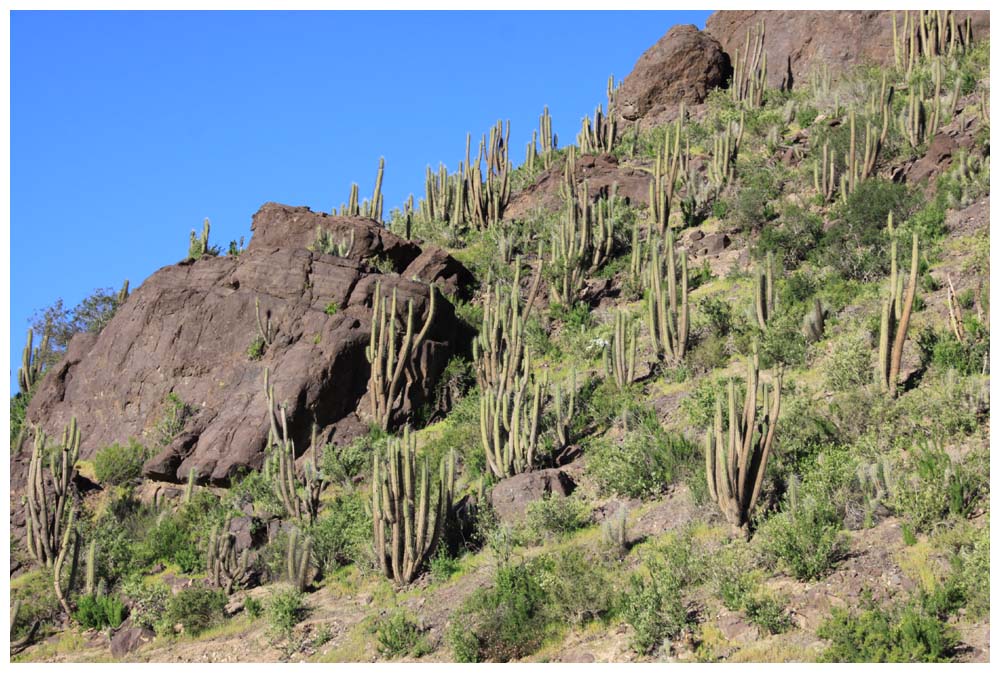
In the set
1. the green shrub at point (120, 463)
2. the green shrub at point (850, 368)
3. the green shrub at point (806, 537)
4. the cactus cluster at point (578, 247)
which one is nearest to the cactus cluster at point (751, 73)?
the cactus cluster at point (578, 247)

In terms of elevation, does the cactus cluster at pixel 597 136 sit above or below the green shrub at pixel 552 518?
above

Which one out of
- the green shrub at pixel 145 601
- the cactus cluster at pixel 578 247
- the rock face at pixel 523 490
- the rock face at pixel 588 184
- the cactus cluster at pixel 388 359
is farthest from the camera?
the rock face at pixel 588 184

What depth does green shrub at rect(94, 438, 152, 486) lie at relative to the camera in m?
22.4

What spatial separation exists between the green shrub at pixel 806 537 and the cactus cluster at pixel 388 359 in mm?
10014

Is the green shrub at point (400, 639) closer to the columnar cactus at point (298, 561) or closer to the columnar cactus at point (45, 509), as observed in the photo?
the columnar cactus at point (298, 561)

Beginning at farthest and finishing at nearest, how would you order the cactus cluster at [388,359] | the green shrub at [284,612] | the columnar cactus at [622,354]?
the cactus cluster at [388,359] → the columnar cactus at [622,354] → the green shrub at [284,612]

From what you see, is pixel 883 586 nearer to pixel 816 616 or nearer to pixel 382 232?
pixel 816 616

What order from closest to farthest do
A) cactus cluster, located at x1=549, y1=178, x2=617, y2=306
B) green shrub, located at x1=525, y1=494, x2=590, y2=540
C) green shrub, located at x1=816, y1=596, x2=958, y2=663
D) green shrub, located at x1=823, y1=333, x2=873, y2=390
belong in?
green shrub, located at x1=816, y1=596, x2=958, y2=663 < green shrub, located at x1=525, y1=494, x2=590, y2=540 < green shrub, located at x1=823, y1=333, x2=873, y2=390 < cactus cluster, located at x1=549, y1=178, x2=617, y2=306

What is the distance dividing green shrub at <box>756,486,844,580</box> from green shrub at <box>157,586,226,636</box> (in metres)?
7.99

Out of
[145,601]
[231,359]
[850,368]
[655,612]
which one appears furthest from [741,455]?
[231,359]

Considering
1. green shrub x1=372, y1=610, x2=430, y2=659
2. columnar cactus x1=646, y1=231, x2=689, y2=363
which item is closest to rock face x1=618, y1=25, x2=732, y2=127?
columnar cactus x1=646, y1=231, x2=689, y2=363

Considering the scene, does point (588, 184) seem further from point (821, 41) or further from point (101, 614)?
point (101, 614)

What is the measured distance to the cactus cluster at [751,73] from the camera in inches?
1489

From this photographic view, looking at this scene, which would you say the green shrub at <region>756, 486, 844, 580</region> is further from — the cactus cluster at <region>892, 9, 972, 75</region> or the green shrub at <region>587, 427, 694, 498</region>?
the cactus cluster at <region>892, 9, 972, 75</region>
